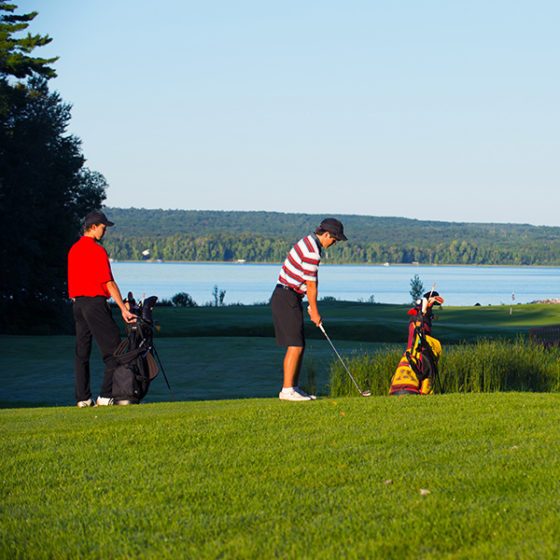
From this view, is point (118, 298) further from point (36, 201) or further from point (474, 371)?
point (36, 201)

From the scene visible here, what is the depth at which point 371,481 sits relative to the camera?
5.44m

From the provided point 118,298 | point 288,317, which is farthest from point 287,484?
point 118,298

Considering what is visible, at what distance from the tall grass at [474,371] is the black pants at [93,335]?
3.54 meters

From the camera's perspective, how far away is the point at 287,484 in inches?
214

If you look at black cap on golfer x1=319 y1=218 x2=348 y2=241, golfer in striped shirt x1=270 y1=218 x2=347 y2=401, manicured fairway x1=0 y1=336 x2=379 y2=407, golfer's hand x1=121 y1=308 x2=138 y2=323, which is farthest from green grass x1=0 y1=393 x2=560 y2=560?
manicured fairway x1=0 y1=336 x2=379 y2=407

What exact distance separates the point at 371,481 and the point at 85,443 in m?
2.66

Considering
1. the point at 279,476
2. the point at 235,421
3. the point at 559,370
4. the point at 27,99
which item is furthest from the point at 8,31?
the point at 279,476

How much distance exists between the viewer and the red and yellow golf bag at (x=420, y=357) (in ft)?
32.0

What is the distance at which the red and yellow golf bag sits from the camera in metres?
9.74

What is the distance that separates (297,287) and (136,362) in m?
2.14

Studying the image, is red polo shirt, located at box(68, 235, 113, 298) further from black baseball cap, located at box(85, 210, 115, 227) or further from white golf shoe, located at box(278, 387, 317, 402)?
white golf shoe, located at box(278, 387, 317, 402)

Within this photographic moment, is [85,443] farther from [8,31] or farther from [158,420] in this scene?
[8,31]

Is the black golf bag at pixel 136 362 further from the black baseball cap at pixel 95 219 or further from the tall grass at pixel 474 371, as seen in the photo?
the tall grass at pixel 474 371

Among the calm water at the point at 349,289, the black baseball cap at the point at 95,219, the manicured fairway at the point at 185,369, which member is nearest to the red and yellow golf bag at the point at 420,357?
the manicured fairway at the point at 185,369
